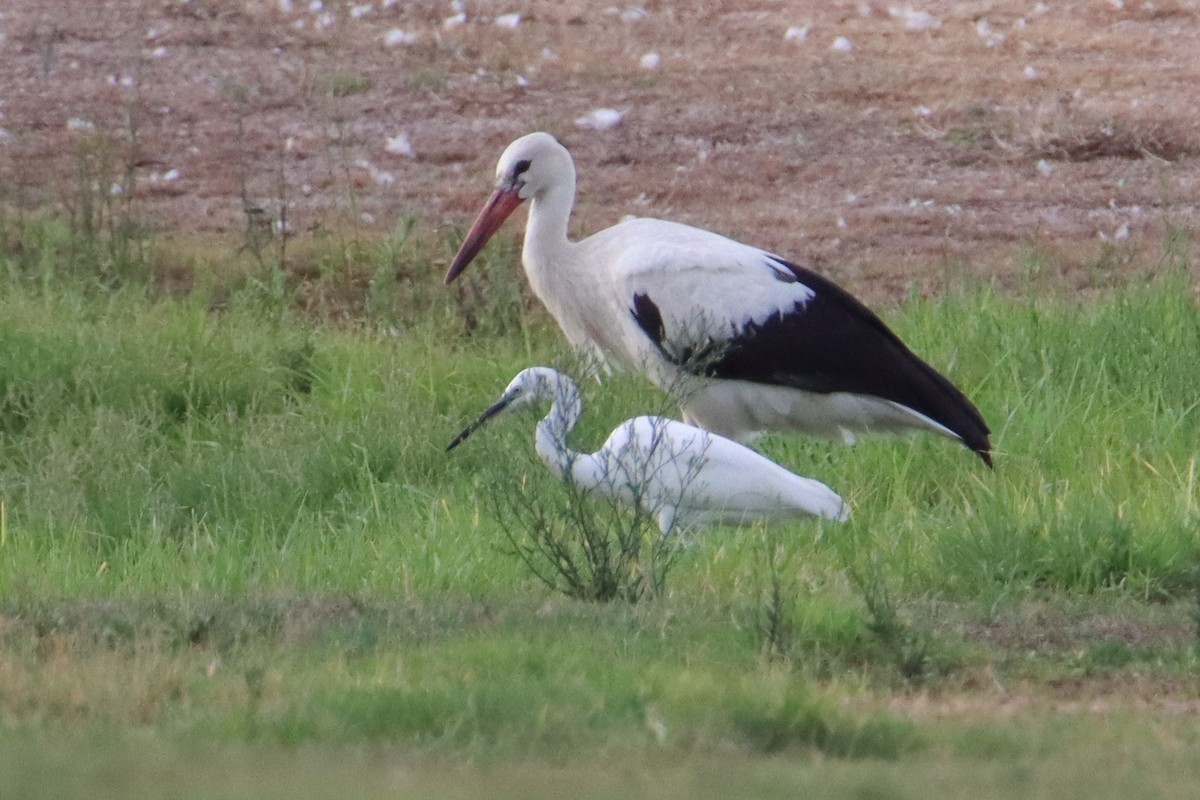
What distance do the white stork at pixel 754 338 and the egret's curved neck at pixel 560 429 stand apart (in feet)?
3.09

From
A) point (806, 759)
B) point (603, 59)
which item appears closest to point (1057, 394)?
point (806, 759)

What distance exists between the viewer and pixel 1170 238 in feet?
28.0

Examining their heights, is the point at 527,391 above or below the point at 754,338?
above

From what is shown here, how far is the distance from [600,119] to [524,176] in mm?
5544

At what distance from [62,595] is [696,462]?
68.1 inches

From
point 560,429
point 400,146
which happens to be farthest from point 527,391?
point 400,146

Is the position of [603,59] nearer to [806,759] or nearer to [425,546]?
[425,546]

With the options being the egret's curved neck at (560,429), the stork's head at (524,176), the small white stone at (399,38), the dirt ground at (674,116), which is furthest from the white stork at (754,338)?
the small white stone at (399,38)

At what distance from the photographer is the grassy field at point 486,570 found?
3.47 metres

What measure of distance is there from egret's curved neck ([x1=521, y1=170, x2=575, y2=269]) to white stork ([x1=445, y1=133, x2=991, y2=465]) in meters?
0.15

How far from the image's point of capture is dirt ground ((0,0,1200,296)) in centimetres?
1136

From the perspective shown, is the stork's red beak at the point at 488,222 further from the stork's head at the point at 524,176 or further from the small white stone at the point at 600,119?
the small white stone at the point at 600,119

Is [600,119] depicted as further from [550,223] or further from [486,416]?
[486,416]

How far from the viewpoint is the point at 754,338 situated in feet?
24.2
